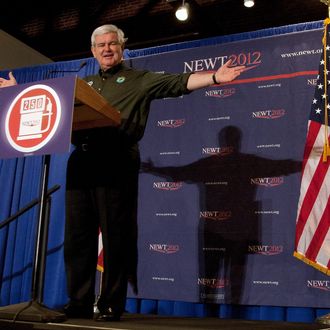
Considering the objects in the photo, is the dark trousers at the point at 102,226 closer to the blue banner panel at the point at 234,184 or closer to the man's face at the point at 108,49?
the man's face at the point at 108,49

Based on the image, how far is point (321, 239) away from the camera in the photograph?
3.25 metres

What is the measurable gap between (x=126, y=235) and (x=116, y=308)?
0.32 metres

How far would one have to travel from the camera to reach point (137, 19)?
19.8ft

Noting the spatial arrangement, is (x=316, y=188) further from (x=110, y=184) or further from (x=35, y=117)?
(x=35, y=117)

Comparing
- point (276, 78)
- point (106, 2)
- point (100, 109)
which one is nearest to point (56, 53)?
point (106, 2)

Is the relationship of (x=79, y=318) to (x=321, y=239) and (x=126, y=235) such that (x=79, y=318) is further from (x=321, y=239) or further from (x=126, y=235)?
(x=321, y=239)

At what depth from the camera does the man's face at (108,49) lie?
2258 millimetres

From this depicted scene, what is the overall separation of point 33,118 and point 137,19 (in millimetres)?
4483

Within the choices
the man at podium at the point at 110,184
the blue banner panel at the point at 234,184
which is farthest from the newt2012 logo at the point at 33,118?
the blue banner panel at the point at 234,184

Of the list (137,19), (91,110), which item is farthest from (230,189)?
(137,19)

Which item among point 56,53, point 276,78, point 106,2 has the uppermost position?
point 106,2

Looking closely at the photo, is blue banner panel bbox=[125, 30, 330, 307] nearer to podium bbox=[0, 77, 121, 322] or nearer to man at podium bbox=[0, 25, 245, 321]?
man at podium bbox=[0, 25, 245, 321]

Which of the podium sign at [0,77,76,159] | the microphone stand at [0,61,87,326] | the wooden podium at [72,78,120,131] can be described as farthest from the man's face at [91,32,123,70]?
the microphone stand at [0,61,87,326]

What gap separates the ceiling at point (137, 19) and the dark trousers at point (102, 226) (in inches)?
129
